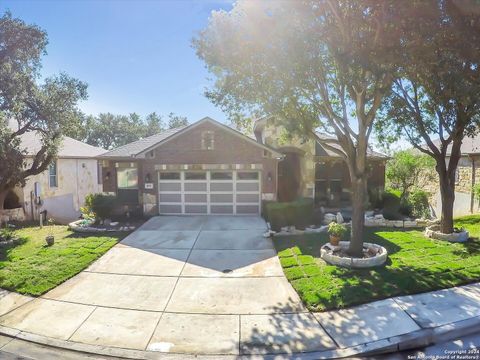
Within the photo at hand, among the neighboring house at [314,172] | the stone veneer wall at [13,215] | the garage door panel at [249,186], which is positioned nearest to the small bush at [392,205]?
the neighboring house at [314,172]

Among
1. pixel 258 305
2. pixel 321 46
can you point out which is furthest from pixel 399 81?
pixel 258 305

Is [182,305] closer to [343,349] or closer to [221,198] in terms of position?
[343,349]

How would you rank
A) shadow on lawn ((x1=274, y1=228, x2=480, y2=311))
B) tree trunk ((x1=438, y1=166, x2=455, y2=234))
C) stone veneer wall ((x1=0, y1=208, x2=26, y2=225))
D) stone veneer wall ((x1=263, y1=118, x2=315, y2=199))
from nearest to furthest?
shadow on lawn ((x1=274, y1=228, x2=480, y2=311)) < tree trunk ((x1=438, y1=166, x2=455, y2=234)) < stone veneer wall ((x1=263, y1=118, x2=315, y2=199)) < stone veneer wall ((x1=0, y1=208, x2=26, y2=225))

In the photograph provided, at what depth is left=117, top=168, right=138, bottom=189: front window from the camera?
54.1 feet

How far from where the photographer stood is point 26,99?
1285cm

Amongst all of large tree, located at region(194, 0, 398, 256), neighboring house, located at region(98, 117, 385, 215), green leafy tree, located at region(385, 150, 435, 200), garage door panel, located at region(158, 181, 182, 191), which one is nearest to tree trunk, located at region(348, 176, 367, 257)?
large tree, located at region(194, 0, 398, 256)

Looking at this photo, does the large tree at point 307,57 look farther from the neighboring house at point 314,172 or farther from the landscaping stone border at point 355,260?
the neighboring house at point 314,172

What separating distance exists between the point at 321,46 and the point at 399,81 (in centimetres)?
410

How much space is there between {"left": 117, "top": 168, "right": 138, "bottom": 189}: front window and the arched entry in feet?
26.1

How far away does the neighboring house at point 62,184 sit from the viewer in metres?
19.9

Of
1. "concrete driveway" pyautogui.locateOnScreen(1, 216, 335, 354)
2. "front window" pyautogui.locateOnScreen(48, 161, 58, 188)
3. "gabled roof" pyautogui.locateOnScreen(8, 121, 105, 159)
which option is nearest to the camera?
"concrete driveway" pyautogui.locateOnScreen(1, 216, 335, 354)

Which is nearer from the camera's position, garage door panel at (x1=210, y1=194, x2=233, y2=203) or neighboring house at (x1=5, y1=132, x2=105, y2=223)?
garage door panel at (x1=210, y1=194, x2=233, y2=203)

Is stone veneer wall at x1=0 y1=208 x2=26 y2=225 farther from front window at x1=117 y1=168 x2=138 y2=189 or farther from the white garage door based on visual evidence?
the white garage door

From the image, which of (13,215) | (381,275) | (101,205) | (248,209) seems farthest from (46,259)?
(13,215)
